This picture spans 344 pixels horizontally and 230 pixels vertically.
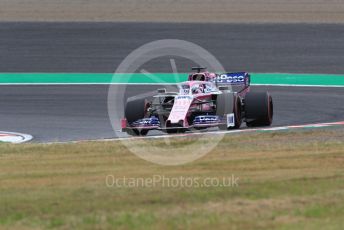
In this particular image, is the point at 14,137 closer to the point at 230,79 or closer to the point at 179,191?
the point at 230,79

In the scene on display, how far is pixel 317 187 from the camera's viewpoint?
444 inches

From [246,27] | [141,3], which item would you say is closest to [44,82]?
[246,27]

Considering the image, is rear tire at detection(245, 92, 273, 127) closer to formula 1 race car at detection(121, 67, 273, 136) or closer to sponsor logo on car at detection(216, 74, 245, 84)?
formula 1 race car at detection(121, 67, 273, 136)

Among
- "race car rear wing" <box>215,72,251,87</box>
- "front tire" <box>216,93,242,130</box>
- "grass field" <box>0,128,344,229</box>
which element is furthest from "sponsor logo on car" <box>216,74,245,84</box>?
"grass field" <box>0,128,344,229</box>

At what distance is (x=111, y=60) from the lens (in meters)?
32.6

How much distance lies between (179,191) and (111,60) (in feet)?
71.2

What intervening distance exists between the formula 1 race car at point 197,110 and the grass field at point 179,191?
3.52 meters

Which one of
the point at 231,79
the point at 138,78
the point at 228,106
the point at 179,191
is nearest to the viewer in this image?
the point at 179,191

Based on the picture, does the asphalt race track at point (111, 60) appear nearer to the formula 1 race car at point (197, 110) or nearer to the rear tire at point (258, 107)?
the formula 1 race car at point (197, 110)

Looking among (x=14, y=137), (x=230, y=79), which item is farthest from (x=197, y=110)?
(x=14, y=137)

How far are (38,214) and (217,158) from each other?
4.37m

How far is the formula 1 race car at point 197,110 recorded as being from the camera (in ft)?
63.0

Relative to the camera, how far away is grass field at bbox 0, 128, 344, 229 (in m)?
9.60

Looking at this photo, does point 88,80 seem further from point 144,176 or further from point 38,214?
point 38,214
